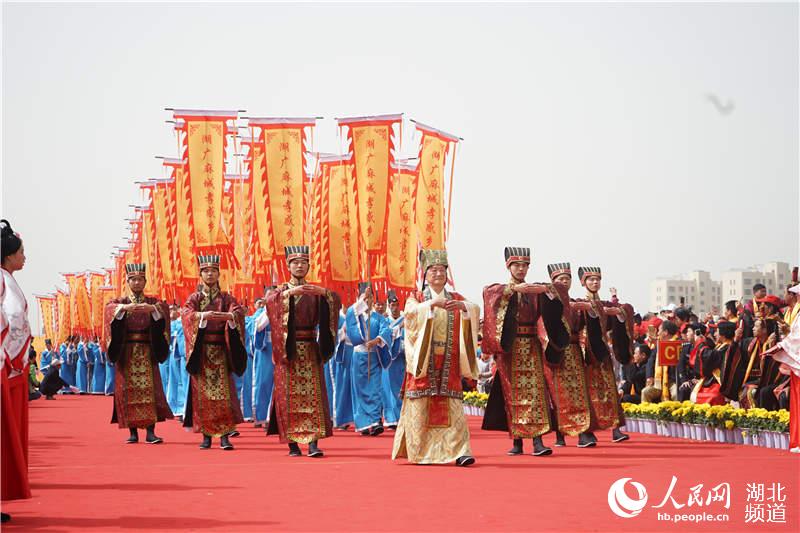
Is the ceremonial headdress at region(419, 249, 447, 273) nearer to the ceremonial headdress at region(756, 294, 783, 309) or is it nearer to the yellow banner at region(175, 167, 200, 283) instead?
the ceremonial headdress at region(756, 294, 783, 309)

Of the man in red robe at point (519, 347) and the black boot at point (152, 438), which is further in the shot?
the black boot at point (152, 438)

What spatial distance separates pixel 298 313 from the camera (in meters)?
11.8

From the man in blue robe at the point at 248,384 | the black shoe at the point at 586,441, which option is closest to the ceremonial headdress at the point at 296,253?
the black shoe at the point at 586,441

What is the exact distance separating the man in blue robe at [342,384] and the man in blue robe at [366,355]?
0.66 ft

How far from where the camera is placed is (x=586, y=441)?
1237cm

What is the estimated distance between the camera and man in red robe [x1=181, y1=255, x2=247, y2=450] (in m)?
12.6

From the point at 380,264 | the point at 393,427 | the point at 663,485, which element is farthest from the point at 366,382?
the point at 663,485

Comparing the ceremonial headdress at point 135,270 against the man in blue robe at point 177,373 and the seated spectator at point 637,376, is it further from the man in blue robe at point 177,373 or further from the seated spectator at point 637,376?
the seated spectator at point 637,376

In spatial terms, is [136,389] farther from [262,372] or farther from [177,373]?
[177,373]

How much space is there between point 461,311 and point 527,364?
1.15 metres

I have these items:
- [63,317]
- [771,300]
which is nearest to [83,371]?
[63,317]

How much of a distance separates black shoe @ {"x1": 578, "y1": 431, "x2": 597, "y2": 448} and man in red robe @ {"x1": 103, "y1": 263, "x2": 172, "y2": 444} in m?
4.66

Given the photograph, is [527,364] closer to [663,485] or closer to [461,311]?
[461,311]

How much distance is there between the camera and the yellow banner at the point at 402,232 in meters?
17.3
